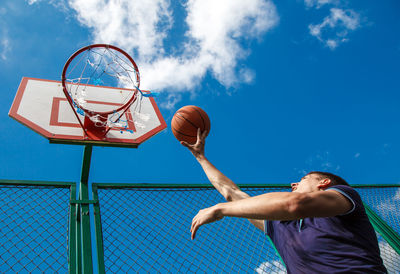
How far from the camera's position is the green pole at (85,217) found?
9.98 feet

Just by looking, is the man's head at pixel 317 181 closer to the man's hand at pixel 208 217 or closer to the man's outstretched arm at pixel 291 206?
the man's outstretched arm at pixel 291 206

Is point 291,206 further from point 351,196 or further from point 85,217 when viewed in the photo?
point 85,217

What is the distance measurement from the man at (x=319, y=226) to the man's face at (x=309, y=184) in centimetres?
23

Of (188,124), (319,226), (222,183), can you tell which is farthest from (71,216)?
(319,226)

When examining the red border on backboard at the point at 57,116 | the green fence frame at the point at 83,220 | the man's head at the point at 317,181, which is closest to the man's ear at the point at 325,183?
the man's head at the point at 317,181

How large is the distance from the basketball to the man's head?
172 centimetres

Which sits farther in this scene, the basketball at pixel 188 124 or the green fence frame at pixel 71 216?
the basketball at pixel 188 124

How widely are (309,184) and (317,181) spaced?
0.05 meters

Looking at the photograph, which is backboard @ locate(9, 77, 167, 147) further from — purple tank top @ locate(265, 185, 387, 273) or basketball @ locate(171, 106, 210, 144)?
purple tank top @ locate(265, 185, 387, 273)

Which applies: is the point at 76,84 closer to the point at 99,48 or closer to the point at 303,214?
the point at 99,48

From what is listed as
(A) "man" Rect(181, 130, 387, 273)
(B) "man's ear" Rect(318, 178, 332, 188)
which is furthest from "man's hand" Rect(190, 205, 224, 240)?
(B) "man's ear" Rect(318, 178, 332, 188)

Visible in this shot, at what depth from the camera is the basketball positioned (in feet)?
11.8

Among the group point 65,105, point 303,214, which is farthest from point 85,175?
point 303,214

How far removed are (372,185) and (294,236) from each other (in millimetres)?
4642
